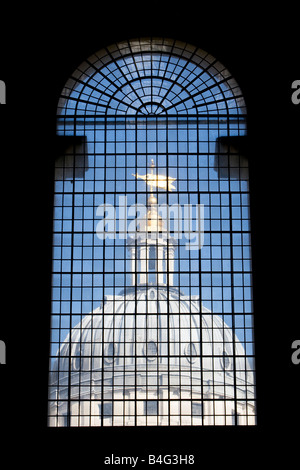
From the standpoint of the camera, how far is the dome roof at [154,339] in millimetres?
20156

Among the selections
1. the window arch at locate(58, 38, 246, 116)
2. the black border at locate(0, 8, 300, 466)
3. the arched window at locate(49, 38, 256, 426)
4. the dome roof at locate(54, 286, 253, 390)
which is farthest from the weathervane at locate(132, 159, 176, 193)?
the dome roof at locate(54, 286, 253, 390)

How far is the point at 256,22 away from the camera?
22.0 meters

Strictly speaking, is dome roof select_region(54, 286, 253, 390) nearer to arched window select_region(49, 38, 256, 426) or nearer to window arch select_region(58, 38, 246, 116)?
arched window select_region(49, 38, 256, 426)

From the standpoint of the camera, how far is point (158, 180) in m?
21.6

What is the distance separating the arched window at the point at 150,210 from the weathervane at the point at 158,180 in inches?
1.6

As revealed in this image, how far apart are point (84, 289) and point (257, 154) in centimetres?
623

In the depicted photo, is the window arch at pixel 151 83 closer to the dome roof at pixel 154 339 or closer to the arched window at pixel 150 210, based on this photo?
Answer: the arched window at pixel 150 210

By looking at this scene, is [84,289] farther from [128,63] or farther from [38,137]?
[128,63]

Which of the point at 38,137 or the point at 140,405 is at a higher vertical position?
the point at 38,137

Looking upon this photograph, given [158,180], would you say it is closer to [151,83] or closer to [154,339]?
[151,83]

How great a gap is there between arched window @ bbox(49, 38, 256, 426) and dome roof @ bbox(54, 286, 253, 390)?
39mm

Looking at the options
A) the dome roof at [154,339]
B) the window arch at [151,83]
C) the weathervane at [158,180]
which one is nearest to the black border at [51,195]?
the window arch at [151,83]
